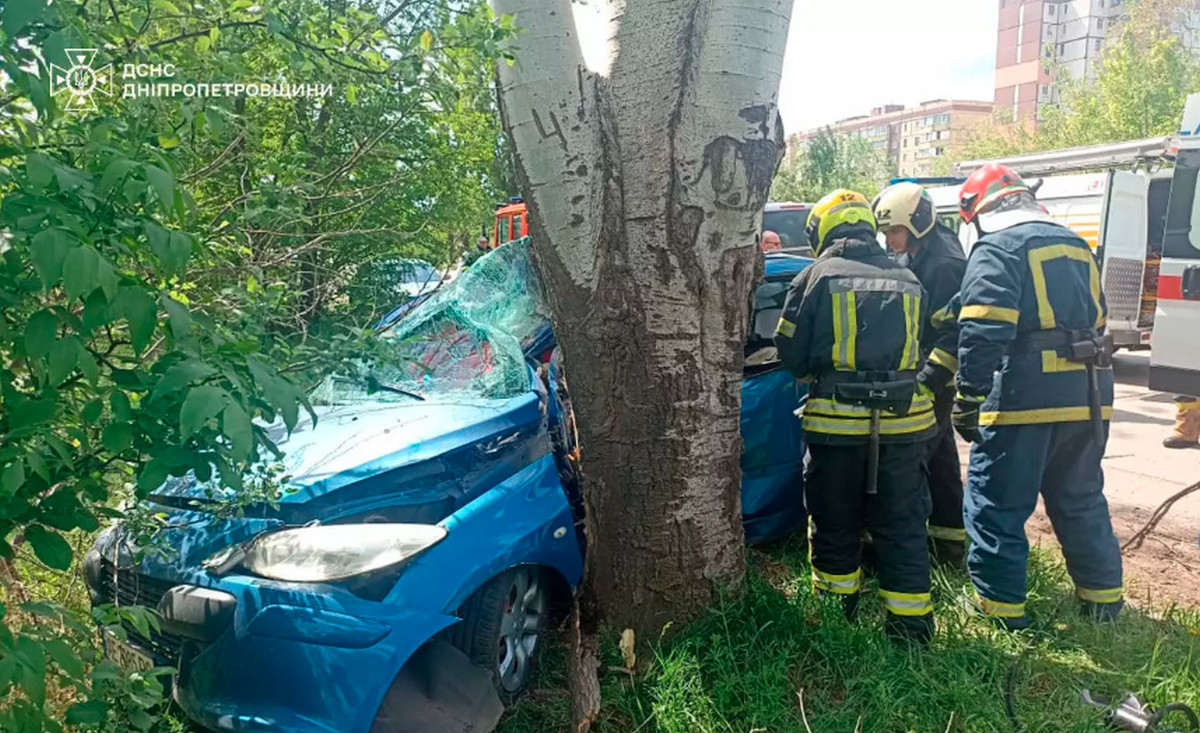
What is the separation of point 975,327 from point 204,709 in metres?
2.93

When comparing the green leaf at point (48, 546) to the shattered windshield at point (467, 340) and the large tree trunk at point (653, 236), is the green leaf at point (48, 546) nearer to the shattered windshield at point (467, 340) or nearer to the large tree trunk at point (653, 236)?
the shattered windshield at point (467, 340)

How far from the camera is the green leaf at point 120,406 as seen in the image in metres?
1.53

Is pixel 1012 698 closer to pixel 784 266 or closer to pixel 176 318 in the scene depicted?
pixel 784 266

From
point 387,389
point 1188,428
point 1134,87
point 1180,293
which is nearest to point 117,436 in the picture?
point 387,389

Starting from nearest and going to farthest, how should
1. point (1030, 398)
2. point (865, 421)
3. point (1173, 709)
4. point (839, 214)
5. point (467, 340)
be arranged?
point (1173, 709)
point (865, 421)
point (1030, 398)
point (839, 214)
point (467, 340)

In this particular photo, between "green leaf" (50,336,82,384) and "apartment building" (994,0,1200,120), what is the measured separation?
59.5 m

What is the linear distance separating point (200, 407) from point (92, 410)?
1.18ft

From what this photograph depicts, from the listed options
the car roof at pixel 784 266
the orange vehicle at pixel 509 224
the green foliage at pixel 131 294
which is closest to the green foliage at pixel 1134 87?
the orange vehicle at pixel 509 224

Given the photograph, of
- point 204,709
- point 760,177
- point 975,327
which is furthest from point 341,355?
point 975,327

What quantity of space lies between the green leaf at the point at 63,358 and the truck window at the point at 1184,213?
792 cm

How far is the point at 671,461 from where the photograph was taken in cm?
296

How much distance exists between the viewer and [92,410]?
1596 mm

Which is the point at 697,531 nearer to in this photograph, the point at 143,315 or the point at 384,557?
the point at 384,557

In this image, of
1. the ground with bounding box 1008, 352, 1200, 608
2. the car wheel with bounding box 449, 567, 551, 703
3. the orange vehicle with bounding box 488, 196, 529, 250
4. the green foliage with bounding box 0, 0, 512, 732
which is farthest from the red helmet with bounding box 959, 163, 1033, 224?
the orange vehicle with bounding box 488, 196, 529, 250
